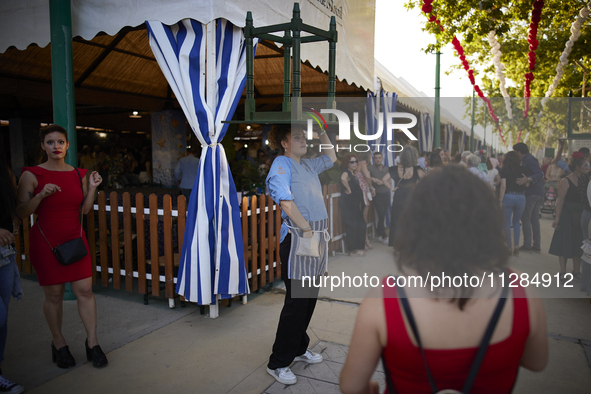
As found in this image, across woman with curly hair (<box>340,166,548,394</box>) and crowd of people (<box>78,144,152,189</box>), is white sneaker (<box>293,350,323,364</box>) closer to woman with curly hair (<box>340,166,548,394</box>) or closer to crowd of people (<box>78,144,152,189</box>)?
woman with curly hair (<box>340,166,548,394</box>)

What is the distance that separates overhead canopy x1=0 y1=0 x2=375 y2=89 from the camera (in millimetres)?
3807

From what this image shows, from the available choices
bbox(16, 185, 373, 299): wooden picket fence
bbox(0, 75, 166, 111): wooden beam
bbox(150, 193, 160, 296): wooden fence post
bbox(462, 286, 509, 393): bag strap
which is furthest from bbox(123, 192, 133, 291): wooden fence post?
bbox(0, 75, 166, 111): wooden beam

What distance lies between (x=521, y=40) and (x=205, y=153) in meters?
14.7

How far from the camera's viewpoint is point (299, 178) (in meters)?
2.89

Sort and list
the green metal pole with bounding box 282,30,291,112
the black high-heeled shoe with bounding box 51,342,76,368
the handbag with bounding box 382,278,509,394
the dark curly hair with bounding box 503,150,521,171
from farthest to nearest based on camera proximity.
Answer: the dark curly hair with bounding box 503,150,521,171
the black high-heeled shoe with bounding box 51,342,76,368
the green metal pole with bounding box 282,30,291,112
the handbag with bounding box 382,278,509,394

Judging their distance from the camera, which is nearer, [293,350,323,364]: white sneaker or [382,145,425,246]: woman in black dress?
[293,350,323,364]: white sneaker

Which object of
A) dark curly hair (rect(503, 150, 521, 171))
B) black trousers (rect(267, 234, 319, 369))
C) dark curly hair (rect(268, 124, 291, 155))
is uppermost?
dark curly hair (rect(268, 124, 291, 155))

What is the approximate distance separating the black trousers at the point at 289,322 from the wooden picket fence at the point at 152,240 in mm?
1422

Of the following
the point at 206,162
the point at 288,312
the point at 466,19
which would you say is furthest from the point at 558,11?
the point at 288,312

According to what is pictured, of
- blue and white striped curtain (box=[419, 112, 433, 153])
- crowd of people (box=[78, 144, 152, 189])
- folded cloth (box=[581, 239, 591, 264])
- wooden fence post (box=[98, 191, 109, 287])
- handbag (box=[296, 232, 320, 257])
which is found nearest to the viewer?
handbag (box=[296, 232, 320, 257])

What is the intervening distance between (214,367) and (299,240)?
1.22 m

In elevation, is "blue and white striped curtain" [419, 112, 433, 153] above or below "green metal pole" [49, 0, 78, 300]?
below

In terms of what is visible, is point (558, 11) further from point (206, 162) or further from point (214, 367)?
point (214, 367)

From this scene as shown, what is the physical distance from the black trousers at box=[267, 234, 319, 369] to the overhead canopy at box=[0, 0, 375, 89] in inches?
91.3
